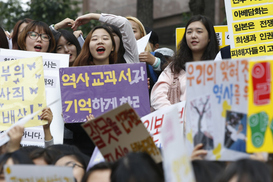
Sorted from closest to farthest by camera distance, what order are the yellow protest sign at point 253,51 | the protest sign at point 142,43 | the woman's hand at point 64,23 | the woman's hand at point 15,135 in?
the woman's hand at point 15,135
the yellow protest sign at point 253,51
the protest sign at point 142,43
the woman's hand at point 64,23

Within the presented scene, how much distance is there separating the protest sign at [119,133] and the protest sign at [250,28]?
6.19 ft

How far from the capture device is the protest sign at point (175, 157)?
228 cm

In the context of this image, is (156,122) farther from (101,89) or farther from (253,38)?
(253,38)

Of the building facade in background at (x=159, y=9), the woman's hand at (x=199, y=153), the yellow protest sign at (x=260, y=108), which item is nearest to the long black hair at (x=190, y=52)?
the woman's hand at (x=199, y=153)

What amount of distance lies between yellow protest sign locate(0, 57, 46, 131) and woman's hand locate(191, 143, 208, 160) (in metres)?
1.83

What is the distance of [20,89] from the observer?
14.6 feet

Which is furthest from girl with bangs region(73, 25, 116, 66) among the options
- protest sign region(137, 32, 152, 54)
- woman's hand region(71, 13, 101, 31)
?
protest sign region(137, 32, 152, 54)

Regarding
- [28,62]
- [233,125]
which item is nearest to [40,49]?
[28,62]

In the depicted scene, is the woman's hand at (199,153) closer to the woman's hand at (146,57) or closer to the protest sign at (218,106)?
the protest sign at (218,106)

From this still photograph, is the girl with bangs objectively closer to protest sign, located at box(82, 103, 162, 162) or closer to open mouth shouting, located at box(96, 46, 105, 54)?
open mouth shouting, located at box(96, 46, 105, 54)

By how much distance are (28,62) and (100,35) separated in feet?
2.97

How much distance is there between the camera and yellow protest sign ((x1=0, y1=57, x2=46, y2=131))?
4.37 metres

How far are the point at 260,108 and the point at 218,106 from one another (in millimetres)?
306

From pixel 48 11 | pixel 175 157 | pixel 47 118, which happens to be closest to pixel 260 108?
pixel 175 157
